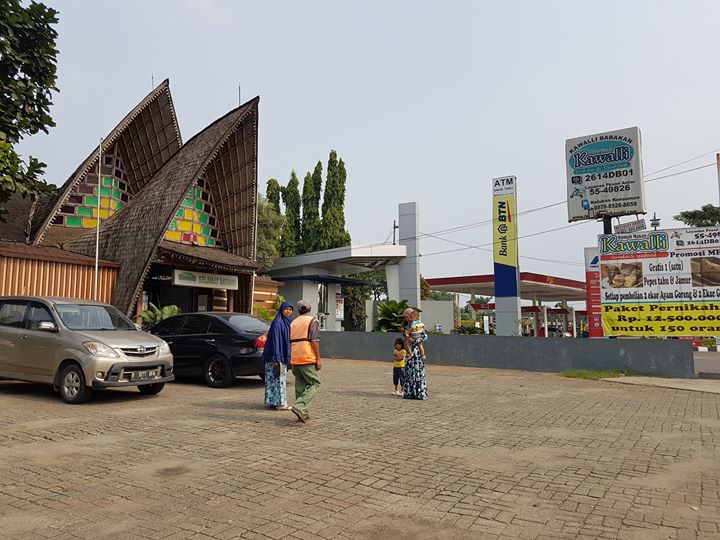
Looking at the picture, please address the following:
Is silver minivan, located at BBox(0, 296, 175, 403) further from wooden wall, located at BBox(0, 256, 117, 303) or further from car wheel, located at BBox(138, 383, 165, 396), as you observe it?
wooden wall, located at BBox(0, 256, 117, 303)

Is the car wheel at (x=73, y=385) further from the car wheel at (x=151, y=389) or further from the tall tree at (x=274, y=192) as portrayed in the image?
the tall tree at (x=274, y=192)

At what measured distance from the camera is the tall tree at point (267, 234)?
34444 mm

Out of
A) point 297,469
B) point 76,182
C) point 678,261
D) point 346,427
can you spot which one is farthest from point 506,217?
point 297,469

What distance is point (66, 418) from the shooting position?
300 inches

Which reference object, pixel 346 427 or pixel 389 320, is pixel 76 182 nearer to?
pixel 389 320

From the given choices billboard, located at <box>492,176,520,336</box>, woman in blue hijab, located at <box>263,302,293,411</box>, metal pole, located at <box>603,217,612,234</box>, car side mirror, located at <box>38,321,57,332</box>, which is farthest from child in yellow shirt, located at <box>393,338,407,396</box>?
billboard, located at <box>492,176,520,336</box>

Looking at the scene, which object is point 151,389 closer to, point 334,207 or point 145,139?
point 145,139

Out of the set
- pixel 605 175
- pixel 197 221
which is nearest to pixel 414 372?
pixel 605 175

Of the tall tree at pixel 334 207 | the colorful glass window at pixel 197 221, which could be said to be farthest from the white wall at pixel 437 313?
the colorful glass window at pixel 197 221

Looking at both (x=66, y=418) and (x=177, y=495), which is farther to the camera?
(x=66, y=418)

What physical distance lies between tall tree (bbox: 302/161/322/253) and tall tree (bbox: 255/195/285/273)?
2506mm

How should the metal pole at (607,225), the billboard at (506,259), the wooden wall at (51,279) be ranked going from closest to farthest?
the wooden wall at (51,279) < the metal pole at (607,225) < the billboard at (506,259)

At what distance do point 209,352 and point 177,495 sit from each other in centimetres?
683

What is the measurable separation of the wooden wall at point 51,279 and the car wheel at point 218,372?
29.7 feet
